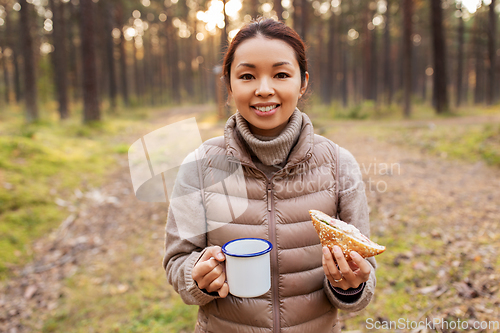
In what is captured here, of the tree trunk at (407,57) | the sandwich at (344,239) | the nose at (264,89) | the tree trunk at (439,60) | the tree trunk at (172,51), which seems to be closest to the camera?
the sandwich at (344,239)

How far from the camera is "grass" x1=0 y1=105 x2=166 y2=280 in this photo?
4617mm

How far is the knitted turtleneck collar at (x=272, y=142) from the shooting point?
1542mm

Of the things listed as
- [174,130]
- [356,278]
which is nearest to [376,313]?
[356,278]

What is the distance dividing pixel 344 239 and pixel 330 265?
13cm

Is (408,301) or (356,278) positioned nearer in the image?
(356,278)

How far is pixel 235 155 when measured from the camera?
5.02ft

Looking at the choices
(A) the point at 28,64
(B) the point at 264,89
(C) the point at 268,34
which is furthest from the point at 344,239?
(A) the point at 28,64

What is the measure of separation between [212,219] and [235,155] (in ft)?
1.16

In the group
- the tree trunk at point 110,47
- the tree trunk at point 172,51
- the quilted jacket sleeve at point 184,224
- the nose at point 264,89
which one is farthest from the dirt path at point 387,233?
the tree trunk at point 172,51

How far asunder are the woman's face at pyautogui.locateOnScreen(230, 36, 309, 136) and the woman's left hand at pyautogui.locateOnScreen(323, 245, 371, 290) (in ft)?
2.22

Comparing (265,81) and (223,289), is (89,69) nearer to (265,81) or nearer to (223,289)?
(265,81)

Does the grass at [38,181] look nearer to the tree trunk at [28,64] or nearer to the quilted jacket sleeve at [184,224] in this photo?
the quilted jacket sleeve at [184,224]

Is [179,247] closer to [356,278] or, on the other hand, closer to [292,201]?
[292,201]

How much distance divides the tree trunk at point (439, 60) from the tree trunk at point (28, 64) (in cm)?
1645
